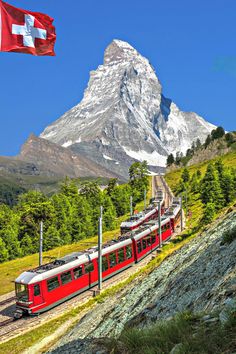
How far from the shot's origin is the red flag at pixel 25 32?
42.9ft

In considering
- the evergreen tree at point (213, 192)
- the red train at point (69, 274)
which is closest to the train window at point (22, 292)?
the red train at point (69, 274)

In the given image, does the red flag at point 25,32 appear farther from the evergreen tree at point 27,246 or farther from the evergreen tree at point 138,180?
the evergreen tree at point 138,180

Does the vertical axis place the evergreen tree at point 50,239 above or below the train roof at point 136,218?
below

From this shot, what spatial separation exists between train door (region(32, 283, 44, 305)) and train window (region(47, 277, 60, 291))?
715 millimetres

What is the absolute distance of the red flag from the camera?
42.9ft

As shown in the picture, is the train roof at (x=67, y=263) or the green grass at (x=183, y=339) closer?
the green grass at (x=183, y=339)

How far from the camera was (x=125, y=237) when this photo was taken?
125ft

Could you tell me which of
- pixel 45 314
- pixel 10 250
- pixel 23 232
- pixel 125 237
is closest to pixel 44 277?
pixel 45 314

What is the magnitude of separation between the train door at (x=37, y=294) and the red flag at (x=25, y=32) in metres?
17.8

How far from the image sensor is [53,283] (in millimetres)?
28016

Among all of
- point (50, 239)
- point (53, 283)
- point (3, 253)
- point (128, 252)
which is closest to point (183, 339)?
point (53, 283)

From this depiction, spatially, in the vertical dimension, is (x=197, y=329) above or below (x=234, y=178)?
below

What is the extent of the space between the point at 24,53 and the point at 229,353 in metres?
11.6

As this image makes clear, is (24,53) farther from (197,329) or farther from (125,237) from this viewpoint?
(125,237)
